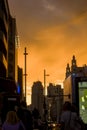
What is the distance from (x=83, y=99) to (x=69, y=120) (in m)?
2.57

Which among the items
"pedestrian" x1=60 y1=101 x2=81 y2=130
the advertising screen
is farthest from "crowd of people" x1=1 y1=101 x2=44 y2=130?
the advertising screen

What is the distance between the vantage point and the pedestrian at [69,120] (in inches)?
642

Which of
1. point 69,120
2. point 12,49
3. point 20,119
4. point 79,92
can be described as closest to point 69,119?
point 69,120

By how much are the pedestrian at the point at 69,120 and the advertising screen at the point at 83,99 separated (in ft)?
7.62

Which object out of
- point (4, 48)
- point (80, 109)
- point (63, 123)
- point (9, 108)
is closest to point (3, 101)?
point (9, 108)

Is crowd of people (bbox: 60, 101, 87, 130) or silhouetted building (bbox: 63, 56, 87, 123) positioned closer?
crowd of people (bbox: 60, 101, 87, 130)

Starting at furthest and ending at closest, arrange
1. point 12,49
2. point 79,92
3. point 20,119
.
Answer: point 12,49 → point 20,119 → point 79,92

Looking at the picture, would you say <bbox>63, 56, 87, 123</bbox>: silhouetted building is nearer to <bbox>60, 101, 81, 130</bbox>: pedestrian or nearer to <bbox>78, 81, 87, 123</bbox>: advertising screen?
<bbox>78, 81, 87, 123</bbox>: advertising screen

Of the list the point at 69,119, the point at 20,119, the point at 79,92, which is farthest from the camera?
the point at 20,119

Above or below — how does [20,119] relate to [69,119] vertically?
above

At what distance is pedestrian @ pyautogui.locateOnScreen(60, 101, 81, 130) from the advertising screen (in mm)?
2323

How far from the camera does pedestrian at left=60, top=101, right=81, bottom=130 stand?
1630 cm

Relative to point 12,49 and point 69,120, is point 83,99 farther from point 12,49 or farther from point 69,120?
point 12,49

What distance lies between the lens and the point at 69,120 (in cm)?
1634
